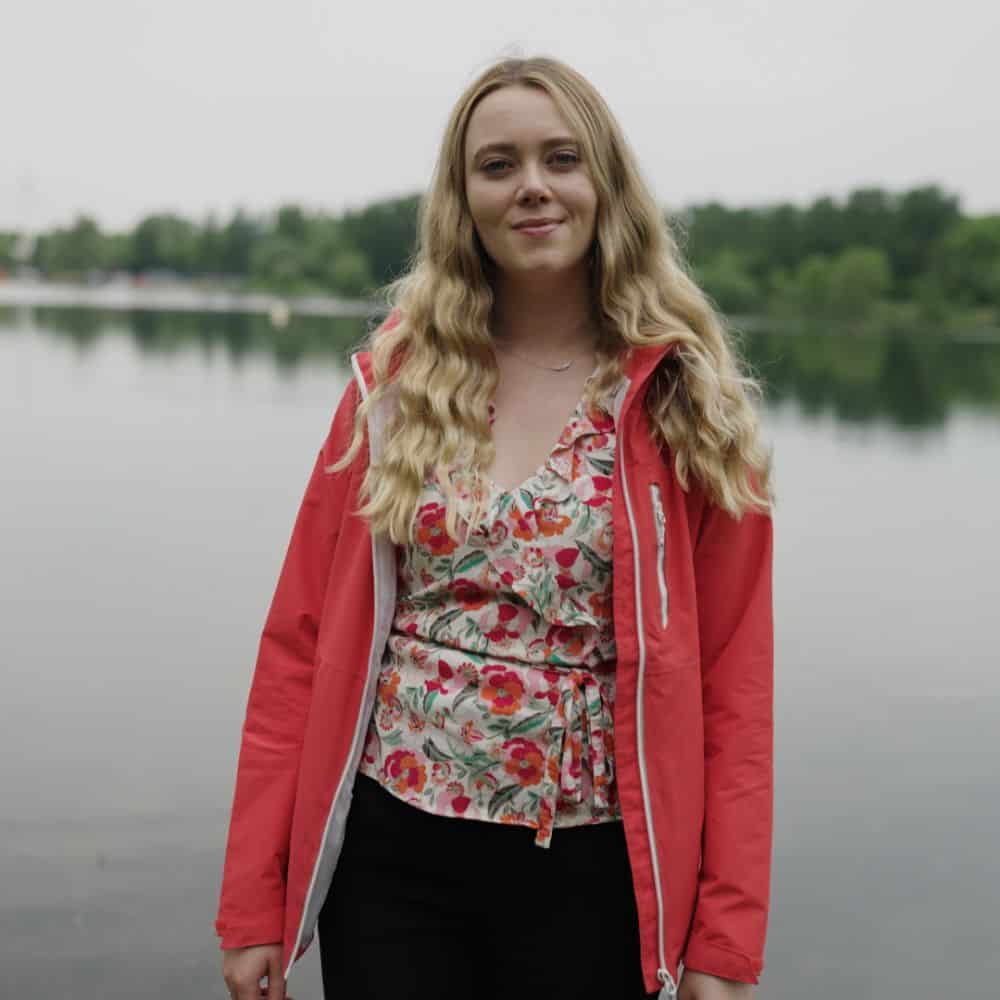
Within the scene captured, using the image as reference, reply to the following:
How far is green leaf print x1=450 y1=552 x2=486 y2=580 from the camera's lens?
2.16 meters

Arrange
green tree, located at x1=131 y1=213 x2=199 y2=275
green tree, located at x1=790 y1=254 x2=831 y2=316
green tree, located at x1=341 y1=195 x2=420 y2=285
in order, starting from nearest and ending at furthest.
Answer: green tree, located at x1=790 y1=254 x2=831 y2=316, green tree, located at x1=341 y1=195 x2=420 y2=285, green tree, located at x1=131 y1=213 x2=199 y2=275

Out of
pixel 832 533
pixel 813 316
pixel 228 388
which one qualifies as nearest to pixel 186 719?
pixel 832 533

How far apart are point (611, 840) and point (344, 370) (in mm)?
31486

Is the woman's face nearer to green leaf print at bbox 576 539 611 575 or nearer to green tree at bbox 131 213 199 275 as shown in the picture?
green leaf print at bbox 576 539 611 575

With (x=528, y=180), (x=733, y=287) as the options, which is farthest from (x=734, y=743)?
(x=733, y=287)

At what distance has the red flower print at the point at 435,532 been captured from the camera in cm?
218

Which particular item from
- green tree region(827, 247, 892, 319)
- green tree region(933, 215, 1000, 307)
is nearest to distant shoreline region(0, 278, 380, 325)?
green tree region(827, 247, 892, 319)

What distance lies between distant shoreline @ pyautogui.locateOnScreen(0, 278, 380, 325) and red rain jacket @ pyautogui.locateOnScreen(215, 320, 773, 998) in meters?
74.5

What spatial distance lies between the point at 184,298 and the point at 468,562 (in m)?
119

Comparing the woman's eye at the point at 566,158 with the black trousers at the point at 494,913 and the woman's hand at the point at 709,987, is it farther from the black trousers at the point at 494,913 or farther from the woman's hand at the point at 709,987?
the woman's hand at the point at 709,987

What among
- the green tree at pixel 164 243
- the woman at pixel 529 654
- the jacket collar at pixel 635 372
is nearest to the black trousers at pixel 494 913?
the woman at pixel 529 654

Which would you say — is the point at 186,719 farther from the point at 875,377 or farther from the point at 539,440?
the point at 875,377

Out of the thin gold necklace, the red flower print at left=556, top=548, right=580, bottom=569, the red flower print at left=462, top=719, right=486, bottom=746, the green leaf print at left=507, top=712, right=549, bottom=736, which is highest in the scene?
the thin gold necklace

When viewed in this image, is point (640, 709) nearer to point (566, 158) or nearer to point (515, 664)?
point (515, 664)
